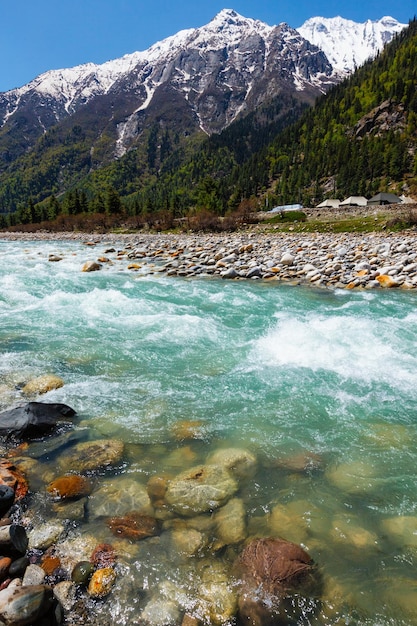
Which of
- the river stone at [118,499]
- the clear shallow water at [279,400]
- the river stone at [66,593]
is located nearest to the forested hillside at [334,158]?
the clear shallow water at [279,400]

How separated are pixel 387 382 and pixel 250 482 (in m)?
4.49

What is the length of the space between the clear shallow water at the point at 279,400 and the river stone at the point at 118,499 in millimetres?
266

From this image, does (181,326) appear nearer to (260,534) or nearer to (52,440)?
(52,440)

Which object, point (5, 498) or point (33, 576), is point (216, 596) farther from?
point (5, 498)

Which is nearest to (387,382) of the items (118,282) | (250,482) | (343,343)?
(343,343)

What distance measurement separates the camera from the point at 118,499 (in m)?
4.61

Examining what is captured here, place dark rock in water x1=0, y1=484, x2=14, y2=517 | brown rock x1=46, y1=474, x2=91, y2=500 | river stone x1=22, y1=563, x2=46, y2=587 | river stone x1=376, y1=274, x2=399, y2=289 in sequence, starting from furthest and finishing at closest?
river stone x1=376, y1=274, x2=399, y2=289 → brown rock x1=46, y1=474, x2=91, y2=500 → dark rock in water x1=0, y1=484, x2=14, y2=517 → river stone x1=22, y1=563, x2=46, y2=587

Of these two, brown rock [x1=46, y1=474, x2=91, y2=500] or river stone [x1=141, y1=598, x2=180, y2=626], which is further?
brown rock [x1=46, y1=474, x2=91, y2=500]

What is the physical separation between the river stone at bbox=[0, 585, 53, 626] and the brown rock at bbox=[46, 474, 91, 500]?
1.55 metres

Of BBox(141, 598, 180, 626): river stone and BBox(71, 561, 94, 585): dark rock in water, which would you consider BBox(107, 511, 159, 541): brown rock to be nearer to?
BBox(71, 561, 94, 585): dark rock in water

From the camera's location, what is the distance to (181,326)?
1200 cm

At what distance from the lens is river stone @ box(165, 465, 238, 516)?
4.55 metres

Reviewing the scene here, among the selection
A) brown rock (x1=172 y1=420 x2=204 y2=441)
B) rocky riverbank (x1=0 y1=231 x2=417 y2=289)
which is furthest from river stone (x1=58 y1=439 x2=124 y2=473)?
rocky riverbank (x1=0 y1=231 x2=417 y2=289)

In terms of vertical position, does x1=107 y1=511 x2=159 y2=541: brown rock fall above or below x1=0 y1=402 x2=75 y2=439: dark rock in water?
below
